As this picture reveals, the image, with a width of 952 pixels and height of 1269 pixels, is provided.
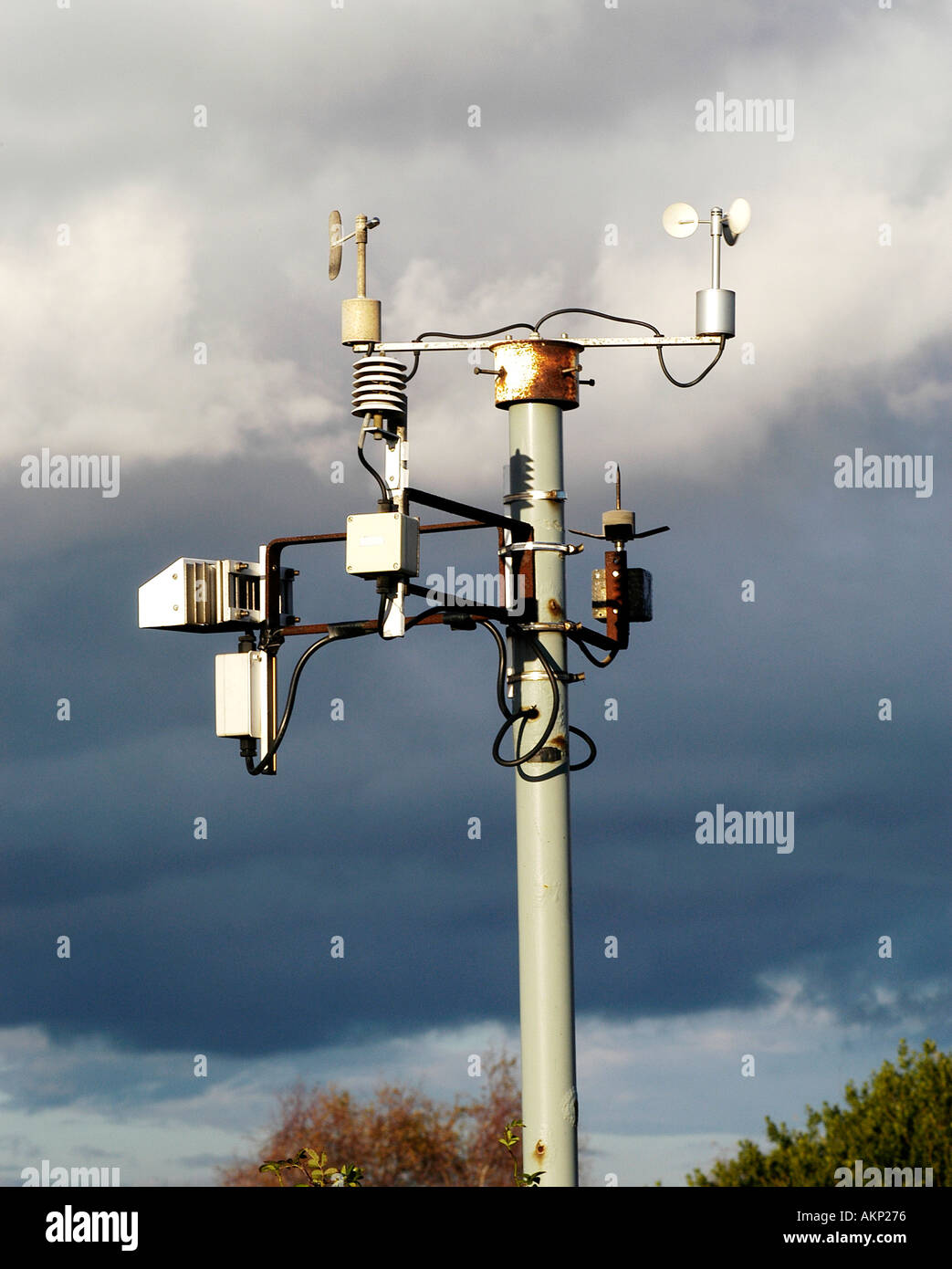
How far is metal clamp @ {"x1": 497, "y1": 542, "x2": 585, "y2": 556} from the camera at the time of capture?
12977 millimetres

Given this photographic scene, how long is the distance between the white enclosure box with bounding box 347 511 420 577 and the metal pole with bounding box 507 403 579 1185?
57.1 inches

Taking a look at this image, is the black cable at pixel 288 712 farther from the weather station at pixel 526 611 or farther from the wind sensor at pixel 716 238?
the wind sensor at pixel 716 238

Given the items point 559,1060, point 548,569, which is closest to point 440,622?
point 548,569

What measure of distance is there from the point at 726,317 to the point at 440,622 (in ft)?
10.7

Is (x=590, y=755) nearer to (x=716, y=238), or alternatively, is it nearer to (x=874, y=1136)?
(x=716, y=238)

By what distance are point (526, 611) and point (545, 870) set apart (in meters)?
1.83

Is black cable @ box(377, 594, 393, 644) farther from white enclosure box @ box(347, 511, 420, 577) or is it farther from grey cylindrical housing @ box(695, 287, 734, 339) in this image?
grey cylindrical housing @ box(695, 287, 734, 339)

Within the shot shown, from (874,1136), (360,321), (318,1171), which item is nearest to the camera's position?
(318,1171)

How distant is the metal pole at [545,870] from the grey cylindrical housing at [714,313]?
1381 millimetres

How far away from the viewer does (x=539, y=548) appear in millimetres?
13000

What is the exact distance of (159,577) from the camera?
44.1 feet

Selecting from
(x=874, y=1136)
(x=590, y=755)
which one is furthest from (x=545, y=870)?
(x=874, y=1136)
